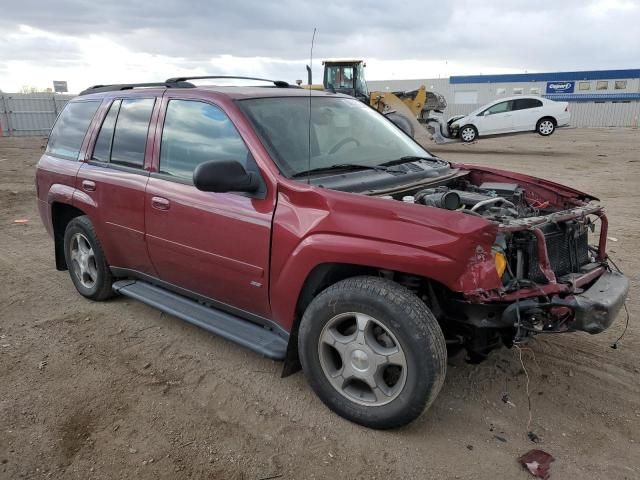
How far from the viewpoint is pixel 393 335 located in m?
2.80

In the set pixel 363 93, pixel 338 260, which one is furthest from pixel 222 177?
pixel 363 93

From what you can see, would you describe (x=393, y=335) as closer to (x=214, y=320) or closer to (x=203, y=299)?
(x=214, y=320)

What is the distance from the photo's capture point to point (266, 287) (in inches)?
130

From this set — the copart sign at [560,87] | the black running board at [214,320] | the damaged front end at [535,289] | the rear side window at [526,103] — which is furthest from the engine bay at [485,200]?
the copart sign at [560,87]

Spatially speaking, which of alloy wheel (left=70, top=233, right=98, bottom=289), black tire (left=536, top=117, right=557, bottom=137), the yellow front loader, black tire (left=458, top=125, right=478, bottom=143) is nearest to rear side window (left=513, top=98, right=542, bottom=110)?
black tire (left=536, top=117, right=557, bottom=137)

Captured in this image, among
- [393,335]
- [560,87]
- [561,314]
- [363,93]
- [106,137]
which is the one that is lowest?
[393,335]

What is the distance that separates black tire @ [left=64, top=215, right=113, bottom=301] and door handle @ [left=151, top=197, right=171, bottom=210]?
104cm

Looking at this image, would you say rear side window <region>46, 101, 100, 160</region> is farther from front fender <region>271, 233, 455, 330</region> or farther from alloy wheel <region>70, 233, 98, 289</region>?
front fender <region>271, 233, 455, 330</region>

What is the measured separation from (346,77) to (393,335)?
19382 mm

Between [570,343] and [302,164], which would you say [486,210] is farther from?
[570,343]

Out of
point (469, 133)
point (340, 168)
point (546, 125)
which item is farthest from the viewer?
point (469, 133)

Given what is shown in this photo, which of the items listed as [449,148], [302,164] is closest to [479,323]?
[302,164]

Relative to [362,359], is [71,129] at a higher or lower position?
higher

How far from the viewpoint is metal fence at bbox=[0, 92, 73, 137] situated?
2725 cm
